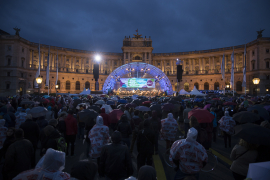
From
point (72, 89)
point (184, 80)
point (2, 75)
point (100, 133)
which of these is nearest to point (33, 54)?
point (2, 75)

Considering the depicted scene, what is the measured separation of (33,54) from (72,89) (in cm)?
1498

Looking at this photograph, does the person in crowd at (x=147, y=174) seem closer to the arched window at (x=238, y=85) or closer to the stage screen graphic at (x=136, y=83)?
the stage screen graphic at (x=136, y=83)

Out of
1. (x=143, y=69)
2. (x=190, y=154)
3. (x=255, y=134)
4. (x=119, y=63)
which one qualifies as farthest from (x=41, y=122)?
(x=119, y=63)

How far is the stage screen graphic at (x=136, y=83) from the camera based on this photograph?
3756 cm

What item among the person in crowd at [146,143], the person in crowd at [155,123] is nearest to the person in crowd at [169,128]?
the person in crowd at [155,123]

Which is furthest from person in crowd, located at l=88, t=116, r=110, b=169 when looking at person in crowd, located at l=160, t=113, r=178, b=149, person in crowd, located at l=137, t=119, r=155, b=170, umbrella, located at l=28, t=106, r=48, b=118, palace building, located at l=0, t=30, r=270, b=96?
palace building, located at l=0, t=30, r=270, b=96

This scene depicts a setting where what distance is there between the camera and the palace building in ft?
147

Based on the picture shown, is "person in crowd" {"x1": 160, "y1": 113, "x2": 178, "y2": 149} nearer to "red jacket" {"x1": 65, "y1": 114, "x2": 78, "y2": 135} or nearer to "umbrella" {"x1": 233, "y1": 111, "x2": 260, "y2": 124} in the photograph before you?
"umbrella" {"x1": 233, "y1": 111, "x2": 260, "y2": 124}

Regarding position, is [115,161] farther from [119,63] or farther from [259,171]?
[119,63]

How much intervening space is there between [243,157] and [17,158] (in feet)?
15.7

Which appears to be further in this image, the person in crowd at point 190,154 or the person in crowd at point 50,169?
the person in crowd at point 190,154

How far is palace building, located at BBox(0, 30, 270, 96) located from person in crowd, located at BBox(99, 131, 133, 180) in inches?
1796

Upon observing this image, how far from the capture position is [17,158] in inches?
153

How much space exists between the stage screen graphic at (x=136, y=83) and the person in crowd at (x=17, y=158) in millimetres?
33651
